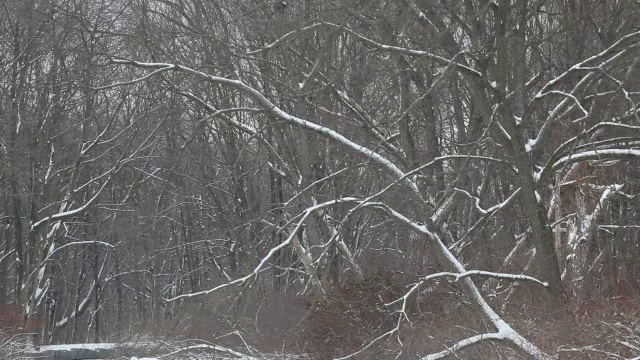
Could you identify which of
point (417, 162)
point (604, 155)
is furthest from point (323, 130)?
point (604, 155)

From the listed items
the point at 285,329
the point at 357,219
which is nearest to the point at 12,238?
the point at 357,219

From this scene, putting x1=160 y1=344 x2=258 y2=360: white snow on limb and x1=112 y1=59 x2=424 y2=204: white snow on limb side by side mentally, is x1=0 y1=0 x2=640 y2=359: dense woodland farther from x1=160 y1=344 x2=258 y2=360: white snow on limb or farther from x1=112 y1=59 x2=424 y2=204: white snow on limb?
x1=160 y1=344 x2=258 y2=360: white snow on limb

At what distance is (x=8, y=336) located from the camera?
65.9 feet

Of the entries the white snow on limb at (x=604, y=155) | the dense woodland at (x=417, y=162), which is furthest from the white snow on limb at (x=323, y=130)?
the white snow on limb at (x=604, y=155)

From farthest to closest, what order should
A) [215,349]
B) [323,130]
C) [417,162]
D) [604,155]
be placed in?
1. [417,162]
2. [215,349]
3. [323,130]
4. [604,155]

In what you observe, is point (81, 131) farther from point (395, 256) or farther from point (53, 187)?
point (395, 256)

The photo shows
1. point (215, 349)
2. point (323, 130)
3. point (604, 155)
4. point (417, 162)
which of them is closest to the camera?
point (604, 155)

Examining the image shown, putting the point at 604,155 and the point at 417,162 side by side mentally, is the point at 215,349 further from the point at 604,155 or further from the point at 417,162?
the point at 604,155

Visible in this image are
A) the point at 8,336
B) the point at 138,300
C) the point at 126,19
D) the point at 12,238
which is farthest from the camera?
the point at 138,300

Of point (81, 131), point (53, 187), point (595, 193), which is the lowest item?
point (595, 193)

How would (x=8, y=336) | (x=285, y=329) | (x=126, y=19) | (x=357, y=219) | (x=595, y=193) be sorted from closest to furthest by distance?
(x=595, y=193) < (x=285, y=329) < (x=8, y=336) < (x=357, y=219) < (x=126, y=19)

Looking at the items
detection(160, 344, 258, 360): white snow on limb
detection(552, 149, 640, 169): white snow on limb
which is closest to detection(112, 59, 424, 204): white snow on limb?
detection(552, 149, 640, 169): white snow on limb

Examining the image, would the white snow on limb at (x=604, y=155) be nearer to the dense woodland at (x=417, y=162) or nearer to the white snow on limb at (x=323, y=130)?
the dense woodland at (x=417, y=162)

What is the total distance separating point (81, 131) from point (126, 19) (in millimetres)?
5724
